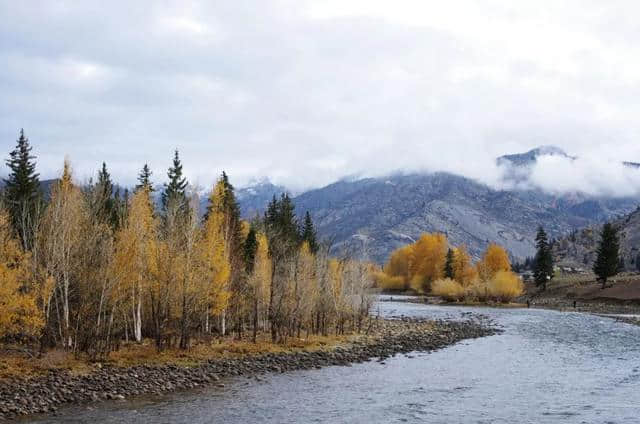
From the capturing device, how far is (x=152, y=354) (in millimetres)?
43656

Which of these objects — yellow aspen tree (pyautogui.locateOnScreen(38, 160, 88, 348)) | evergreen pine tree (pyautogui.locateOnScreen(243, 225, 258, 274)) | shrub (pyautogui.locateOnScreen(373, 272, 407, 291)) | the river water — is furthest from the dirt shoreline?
yellow aspen tree (pyautogui.locateOnScreen(38, 160, 88, 348))

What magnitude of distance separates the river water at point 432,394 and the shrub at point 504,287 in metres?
71.5

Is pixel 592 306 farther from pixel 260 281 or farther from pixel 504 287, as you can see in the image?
pixel 260 281

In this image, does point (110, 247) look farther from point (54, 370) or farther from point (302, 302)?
point (302, 302)

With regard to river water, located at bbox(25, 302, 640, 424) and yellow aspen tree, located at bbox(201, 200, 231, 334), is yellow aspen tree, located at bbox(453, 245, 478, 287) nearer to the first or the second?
river water, located at bbox(25, 302, 640, 424)

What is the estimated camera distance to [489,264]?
143 m

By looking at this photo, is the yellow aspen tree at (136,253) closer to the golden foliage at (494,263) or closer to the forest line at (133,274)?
the forest line at (133,274)

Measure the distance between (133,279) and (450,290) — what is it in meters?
103

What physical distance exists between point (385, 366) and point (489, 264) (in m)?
102

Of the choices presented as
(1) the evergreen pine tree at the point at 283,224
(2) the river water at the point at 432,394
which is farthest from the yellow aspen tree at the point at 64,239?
(1) the evergreen pine tree at the point at 283,224

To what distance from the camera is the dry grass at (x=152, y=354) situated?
3697cm

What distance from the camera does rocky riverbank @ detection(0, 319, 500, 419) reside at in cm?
3191

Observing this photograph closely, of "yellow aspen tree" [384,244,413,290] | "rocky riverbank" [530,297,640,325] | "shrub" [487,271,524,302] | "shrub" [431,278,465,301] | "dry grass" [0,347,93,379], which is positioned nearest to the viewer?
"dry grass" [0,347,93,379]

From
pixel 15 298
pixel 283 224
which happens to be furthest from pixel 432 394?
pixel 283 224
